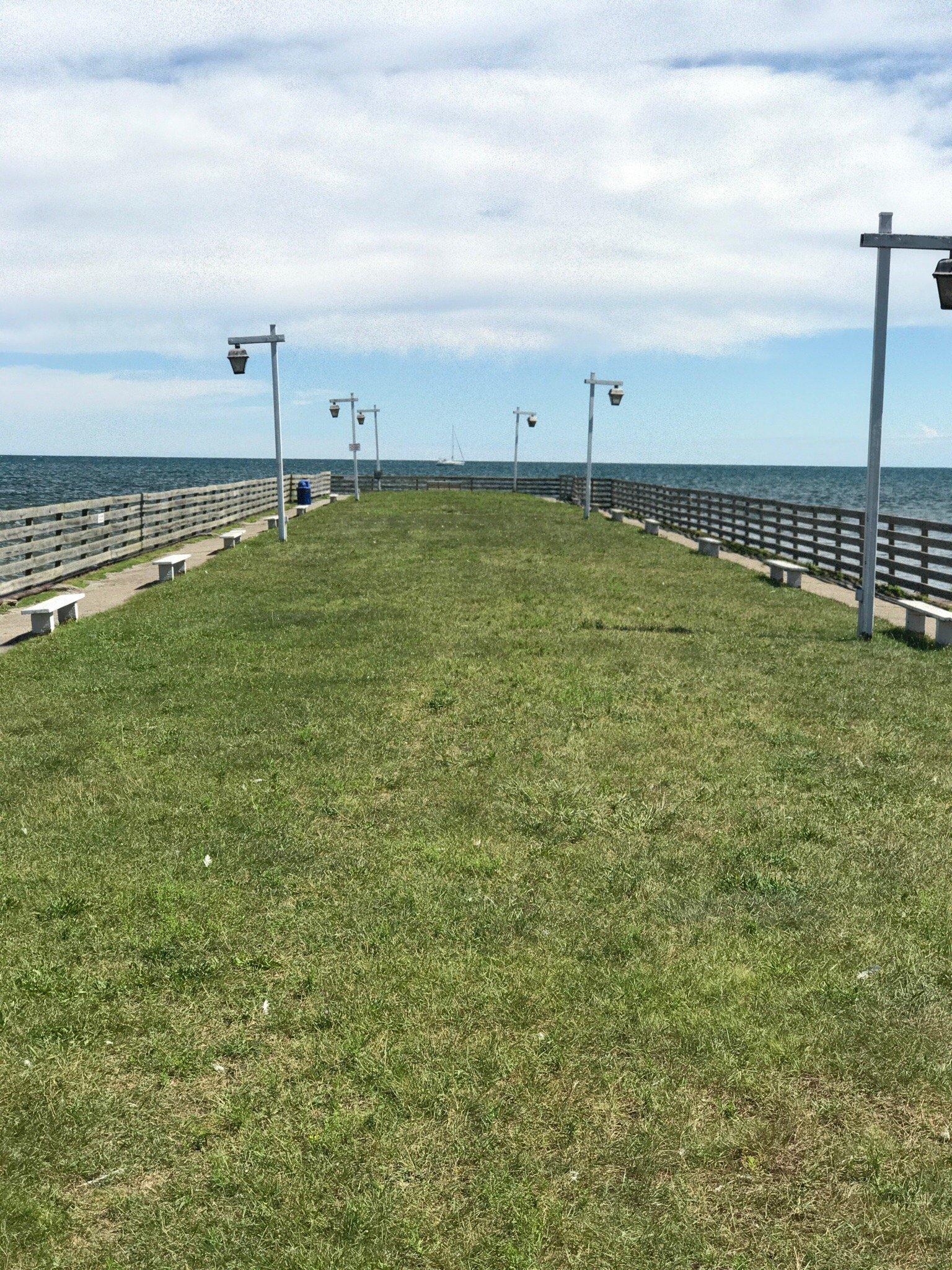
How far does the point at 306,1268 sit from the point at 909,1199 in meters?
1.95

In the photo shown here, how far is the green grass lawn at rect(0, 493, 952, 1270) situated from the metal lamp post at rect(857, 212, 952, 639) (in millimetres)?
3221

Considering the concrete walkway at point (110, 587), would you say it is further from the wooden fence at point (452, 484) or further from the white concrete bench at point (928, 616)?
the wooden fence at point (452, 484)

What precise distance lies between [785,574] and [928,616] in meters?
6.53

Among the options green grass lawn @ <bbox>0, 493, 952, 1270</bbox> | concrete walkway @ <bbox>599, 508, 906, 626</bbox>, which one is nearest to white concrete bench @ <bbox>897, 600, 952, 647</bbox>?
concrete walkway @ <bbox>599, 508, 906, 626</bbox>

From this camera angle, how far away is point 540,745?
28.1ft

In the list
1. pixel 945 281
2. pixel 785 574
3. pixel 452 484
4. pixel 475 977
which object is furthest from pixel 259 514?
pixel 475 977

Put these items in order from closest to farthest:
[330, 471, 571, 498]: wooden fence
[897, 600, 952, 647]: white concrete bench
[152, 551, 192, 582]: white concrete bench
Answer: [897, 600, 952, 647]: white concrete bench → [152, 551, 192, 582]: white concrete bench → [330, 471, 571, 498]: wooden fence

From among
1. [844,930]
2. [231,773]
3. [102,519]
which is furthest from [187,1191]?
[102,519]

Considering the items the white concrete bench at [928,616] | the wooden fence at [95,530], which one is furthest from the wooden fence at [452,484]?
the white concrete bench at [928,616]

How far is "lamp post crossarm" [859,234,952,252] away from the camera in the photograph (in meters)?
12.7

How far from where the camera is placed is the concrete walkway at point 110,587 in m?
14.0

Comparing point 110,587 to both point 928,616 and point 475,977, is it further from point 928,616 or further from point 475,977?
point 475,977

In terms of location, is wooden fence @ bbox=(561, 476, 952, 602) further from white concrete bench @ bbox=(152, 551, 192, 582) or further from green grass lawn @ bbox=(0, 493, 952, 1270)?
white concrete bench @ bbox=(152, 551, 192, 582)

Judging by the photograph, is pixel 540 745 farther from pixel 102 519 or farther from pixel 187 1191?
pixel 102 519
